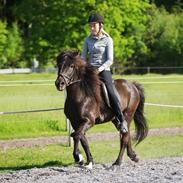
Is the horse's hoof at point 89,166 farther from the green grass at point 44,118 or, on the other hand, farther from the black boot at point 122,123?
the green grass at point 44,118

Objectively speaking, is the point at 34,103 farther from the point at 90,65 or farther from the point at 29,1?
the point at 29,1

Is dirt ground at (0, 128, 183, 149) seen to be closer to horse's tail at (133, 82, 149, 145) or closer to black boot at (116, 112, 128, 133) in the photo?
horse's tail at (133, 82, 149, 145)

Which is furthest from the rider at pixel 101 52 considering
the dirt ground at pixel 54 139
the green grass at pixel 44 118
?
the green grass at pixel 44 118

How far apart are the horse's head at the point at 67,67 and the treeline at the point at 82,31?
108ft

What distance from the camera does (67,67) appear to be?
9297 millimetres

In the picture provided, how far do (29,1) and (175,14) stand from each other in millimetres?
19318

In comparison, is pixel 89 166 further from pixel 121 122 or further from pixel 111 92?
pixel 111 92

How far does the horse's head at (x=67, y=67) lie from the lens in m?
9.09

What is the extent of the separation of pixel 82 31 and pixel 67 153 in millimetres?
30812

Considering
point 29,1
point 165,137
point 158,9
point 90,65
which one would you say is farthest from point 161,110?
point 158,9

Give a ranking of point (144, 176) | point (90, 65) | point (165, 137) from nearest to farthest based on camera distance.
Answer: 1. point (144, 176)
2. point (90, 65)
3. point (165, 137)

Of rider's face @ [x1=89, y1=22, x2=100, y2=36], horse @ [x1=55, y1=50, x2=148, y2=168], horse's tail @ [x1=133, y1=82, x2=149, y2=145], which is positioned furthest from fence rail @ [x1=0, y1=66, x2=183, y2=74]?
rider's face @ [x1=89, y1=22, x2=100, y2=36]

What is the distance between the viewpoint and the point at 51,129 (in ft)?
53.4

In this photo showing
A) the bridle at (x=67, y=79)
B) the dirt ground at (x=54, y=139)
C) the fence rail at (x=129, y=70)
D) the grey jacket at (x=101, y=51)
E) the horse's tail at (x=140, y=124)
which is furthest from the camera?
the fence rail at (x=129, y=70)
